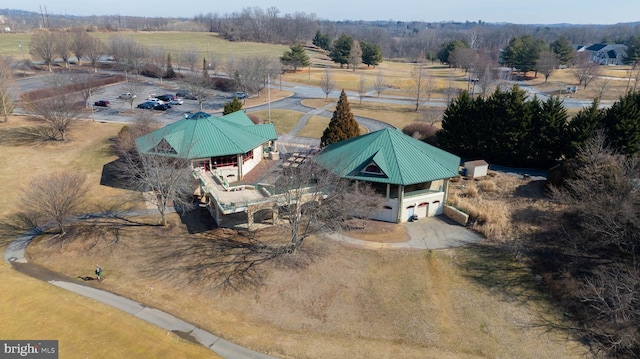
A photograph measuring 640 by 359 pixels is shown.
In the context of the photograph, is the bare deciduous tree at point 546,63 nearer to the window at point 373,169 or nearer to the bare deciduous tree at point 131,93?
the window at point 373,169

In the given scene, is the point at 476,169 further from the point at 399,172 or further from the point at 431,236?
the point at 431,236

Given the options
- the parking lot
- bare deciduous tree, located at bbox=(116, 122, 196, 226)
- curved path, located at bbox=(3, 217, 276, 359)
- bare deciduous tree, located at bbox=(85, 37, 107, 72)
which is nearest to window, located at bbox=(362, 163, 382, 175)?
bare deciduous tree, located at bbox=(116, 122, 196, 226)

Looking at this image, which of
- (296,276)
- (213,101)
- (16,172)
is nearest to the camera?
(296,276)

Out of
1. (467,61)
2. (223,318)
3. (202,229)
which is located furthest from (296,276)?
(467,61)

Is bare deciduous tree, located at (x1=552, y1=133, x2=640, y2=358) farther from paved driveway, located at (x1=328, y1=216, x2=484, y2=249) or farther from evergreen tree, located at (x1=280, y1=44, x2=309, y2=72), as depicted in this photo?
evergreen tree, located at (x1=280, y1=44, x2=309, y2=72)

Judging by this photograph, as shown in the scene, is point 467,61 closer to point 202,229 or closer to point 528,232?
point 528,232
